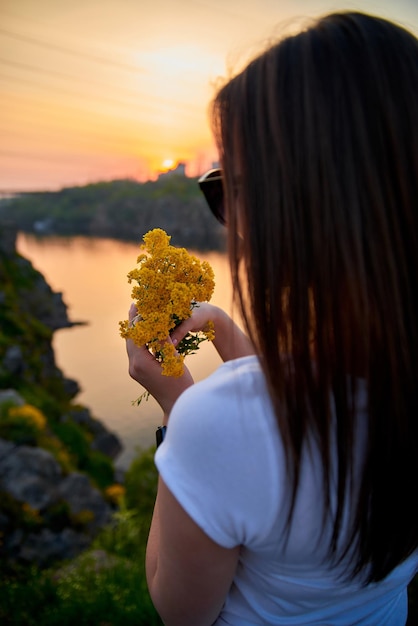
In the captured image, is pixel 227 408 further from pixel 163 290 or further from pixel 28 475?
pixel 28 475

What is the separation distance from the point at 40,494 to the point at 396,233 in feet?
28.5

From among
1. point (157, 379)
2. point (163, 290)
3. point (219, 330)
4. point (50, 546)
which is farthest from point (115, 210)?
point (157, 379)

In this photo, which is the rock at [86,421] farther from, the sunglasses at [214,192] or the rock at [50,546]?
the sunglasses at [214,192]

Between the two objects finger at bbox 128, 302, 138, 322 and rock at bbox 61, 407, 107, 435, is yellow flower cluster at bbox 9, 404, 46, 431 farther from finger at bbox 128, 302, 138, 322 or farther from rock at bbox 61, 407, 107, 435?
rock at bbox 61, 407, 107, 435

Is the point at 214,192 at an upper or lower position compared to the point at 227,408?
upper

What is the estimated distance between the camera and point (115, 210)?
75.3 meters

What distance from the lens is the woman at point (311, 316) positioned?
78 cm

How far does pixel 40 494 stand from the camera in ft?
26.6

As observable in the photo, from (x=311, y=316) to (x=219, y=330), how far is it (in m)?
0.81

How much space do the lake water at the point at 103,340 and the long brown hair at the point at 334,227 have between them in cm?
100

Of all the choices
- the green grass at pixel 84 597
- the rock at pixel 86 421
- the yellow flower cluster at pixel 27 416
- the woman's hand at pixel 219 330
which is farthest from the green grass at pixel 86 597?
the rock at pixel 86 421

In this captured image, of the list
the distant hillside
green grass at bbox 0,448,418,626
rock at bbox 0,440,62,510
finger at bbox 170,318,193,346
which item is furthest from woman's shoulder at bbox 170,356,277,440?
the distant hillside

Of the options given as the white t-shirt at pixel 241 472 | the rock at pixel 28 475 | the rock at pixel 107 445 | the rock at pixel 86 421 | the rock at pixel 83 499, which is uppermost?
the white t-shirt at pixel 241 472

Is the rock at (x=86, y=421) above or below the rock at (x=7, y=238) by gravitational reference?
below
